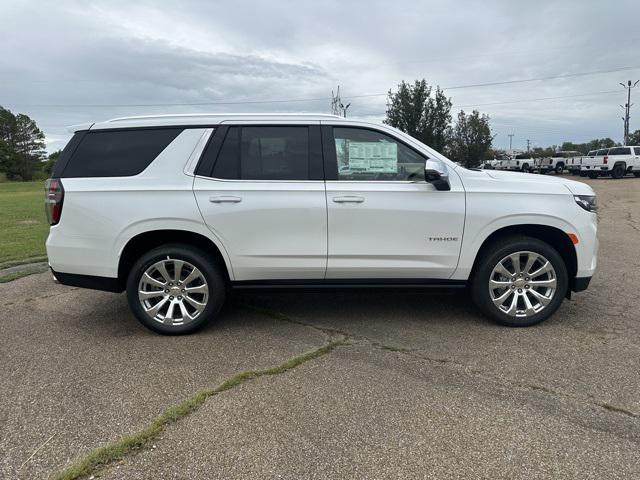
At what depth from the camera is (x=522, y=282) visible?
443 centimetres

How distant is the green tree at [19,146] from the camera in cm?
7588

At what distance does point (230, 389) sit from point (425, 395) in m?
1.31

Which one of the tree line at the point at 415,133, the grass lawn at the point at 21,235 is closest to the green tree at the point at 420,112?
the tree line at the point at 415,133

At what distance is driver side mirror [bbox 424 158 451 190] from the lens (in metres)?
4.08

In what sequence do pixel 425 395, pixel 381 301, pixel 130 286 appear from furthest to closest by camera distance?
pixel 381 301
pixel 130 286
pixel 425 395

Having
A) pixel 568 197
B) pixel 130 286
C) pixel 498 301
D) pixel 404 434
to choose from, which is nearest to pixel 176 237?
pixel 130 286

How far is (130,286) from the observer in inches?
169

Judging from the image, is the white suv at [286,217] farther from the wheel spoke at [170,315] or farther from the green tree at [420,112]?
the green tree at [420,112]

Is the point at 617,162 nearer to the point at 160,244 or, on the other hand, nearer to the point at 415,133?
the point at 415,133

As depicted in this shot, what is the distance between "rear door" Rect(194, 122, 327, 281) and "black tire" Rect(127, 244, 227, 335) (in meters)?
0.21

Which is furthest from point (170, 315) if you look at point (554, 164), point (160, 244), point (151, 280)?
point (554, 164)

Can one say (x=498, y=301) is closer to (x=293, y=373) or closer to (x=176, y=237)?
(x=293, y=373)

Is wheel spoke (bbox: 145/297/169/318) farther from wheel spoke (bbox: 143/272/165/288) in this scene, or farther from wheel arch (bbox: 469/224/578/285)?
wheel arch (bbox: 469/224/578/285)

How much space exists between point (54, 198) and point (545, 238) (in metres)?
4.38
